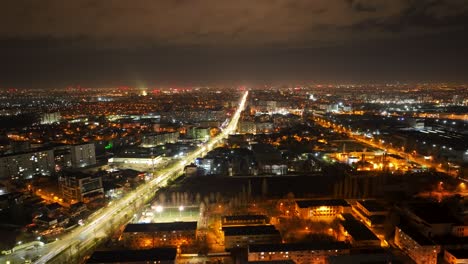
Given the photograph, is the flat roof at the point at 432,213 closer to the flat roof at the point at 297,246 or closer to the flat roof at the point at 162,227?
the flat roof at the point at 297,246

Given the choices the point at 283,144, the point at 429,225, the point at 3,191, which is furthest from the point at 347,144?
the point at 3,191

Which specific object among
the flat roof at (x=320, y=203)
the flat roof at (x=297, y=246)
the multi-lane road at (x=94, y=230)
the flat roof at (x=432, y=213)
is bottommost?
the multi-lane road at (x=94, y=230)

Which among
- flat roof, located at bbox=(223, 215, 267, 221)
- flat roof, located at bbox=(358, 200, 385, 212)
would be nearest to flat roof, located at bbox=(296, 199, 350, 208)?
flat roof, located at bbox=(358, 200, 385, 212)

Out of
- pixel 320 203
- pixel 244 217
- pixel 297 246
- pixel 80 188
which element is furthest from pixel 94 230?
pixel 320 203

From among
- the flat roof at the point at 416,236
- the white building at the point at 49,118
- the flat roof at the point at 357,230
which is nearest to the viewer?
the flat roof at the point at 416,236

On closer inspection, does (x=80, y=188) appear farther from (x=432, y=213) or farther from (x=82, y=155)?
(x=432, y=213)

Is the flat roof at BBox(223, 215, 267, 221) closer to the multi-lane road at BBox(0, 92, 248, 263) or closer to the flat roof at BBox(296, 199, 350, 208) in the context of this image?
the flat roof at BBox(296, 199, 350, 208)

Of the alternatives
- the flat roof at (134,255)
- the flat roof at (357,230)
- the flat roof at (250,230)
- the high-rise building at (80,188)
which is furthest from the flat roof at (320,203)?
the high-rise building at (80,188)
